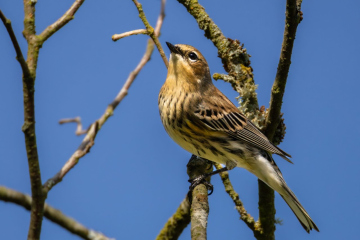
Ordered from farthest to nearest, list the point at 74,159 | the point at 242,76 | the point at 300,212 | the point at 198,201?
the point at 242,76
the point at 300,212
the point at 198,201
the point at 74,159

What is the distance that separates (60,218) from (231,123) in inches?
142

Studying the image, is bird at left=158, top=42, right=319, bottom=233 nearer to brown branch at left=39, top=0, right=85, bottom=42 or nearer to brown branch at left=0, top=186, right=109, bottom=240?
brown branch at left=39, top=0, right=85, bottom=42

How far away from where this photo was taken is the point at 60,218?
8.46 ft

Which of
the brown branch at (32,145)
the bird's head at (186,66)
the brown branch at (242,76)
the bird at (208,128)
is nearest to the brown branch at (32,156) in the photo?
the brown branch at (32,145)

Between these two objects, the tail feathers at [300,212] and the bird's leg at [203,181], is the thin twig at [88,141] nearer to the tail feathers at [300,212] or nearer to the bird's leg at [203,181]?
the bird's leg at [203,181]

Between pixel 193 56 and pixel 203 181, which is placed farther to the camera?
pixel 193 56

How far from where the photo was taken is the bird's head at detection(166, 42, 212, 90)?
5.83 metres

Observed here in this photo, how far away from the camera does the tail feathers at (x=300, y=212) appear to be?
558cm

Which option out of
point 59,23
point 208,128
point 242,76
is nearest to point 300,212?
point 208,128

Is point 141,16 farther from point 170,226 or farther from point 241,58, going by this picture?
point 170,226

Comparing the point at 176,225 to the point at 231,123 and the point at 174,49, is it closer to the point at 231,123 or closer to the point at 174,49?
the point at 231,123

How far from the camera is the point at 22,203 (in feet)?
8.25

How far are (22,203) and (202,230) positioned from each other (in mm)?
1335

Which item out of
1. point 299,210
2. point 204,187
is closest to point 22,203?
point 204,187
